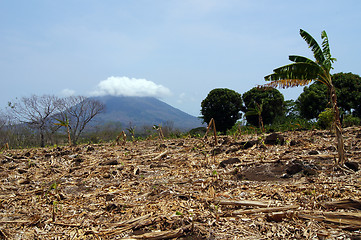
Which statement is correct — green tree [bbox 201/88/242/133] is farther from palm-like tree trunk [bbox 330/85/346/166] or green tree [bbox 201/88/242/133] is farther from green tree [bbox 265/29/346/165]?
palm-like tree trunk [bbox 330/85/346/166]

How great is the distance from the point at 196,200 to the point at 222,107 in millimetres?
23590

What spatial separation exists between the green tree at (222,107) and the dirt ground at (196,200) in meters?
19.7

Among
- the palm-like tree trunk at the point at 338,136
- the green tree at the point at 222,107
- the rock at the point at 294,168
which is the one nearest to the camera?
the rock at the point at 294,168

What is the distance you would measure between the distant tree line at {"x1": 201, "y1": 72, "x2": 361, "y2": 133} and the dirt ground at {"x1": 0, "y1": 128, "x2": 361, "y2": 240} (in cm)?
1445

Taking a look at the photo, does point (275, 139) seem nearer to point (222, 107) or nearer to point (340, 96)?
point (340, 96)

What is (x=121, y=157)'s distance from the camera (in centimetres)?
921

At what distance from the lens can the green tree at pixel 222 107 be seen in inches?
1073

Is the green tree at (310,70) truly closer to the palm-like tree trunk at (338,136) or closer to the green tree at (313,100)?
the palm-like tree trunk at (338,136)

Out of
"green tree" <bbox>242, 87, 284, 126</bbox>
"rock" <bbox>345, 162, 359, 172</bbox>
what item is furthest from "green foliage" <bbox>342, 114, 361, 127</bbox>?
"green tree" <bbox>242, 87, 284, 126</bbox>

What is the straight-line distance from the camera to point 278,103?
26.0 meters

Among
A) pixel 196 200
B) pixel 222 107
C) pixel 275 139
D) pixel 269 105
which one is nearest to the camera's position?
pixel 196 200

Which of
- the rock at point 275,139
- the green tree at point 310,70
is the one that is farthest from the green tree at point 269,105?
the green tree at point 310,70

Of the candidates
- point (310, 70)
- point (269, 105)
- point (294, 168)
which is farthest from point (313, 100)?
point (294, 168)

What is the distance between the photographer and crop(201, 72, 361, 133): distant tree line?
21.9 metres
